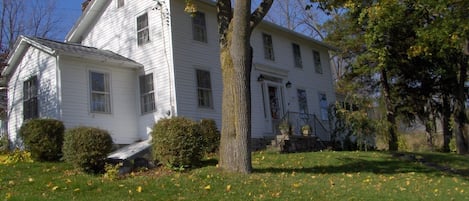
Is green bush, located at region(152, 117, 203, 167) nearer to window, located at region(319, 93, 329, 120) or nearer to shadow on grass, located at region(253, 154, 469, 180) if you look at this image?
shadow on grass, located at region(253, 154, 469, 180)

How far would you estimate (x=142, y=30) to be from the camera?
61.3 feet

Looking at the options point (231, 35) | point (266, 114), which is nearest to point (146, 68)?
point (266, 114)

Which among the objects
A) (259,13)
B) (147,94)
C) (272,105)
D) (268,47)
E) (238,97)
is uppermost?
(268,47)

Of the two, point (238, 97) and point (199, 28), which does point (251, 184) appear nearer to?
point (238, 97)

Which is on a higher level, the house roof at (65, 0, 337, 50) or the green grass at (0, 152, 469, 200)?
the house roof at (65, 0, 337, 50)

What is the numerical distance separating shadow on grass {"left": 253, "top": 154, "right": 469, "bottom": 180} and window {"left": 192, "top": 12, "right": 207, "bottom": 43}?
22.7 feet

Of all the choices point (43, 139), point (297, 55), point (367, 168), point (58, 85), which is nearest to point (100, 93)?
point (58, 85)

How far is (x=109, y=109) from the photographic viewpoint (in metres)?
17.3

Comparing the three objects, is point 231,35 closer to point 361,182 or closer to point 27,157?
point 361,182

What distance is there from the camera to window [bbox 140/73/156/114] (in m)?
17.8

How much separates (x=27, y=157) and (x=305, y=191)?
8041mm

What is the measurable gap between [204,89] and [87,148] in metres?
7.34

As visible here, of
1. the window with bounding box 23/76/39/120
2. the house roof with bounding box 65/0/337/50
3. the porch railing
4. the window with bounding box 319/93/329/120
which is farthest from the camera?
the window with bounding box 319/93/329/120

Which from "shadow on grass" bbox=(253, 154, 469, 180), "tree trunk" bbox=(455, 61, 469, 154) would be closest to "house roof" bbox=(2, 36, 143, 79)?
"shadow on grass" bbox=(253, 154, 469, 180)
